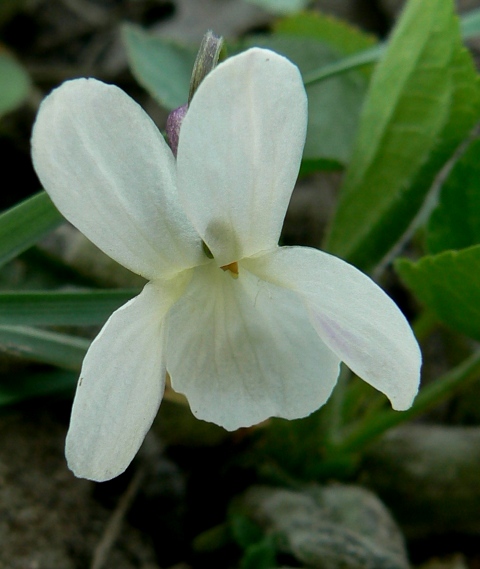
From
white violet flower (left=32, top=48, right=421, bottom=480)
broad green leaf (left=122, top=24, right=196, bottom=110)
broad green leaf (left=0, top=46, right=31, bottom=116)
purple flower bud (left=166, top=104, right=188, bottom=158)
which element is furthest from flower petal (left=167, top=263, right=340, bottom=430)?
broad green leaf (left=0, top=46, right=31, bottom=116)

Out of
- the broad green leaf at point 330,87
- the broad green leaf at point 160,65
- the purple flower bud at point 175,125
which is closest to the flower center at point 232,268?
the purple flower bud at point 175,125

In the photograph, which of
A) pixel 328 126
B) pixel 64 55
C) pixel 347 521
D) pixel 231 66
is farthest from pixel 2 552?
pixel 64 55

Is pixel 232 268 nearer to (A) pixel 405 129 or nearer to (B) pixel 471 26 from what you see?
(A) pixel 405 129

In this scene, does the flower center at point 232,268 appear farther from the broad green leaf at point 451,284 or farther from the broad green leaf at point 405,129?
the broad green leaf at point 405,129

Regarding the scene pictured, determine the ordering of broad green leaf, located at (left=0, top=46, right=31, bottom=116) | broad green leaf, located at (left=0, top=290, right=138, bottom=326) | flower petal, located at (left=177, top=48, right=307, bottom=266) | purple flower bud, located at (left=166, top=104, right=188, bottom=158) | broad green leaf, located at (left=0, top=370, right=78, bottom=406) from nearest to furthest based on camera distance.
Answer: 1. flower petal, located at (left=177, top=48, right=307, bottom=266)
2. purple flower bud, located at (left=166, top=104, right=188, bottom=158)
3. broad green leaf, located at (left=0, top=290, right=138, bottom=326)
4. broad green leaf, located at (left=0, top=370, right=78, bottom=406)
5. broad green leaf, located at (left=0, top=46, right=31, bottom=116)

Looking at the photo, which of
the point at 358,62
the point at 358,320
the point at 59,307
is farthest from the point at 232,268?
the point at 358,62

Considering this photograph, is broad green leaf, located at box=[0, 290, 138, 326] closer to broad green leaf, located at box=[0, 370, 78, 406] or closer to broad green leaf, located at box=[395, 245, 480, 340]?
broad green leaf, located at box=[0, 370, 78, 406]
